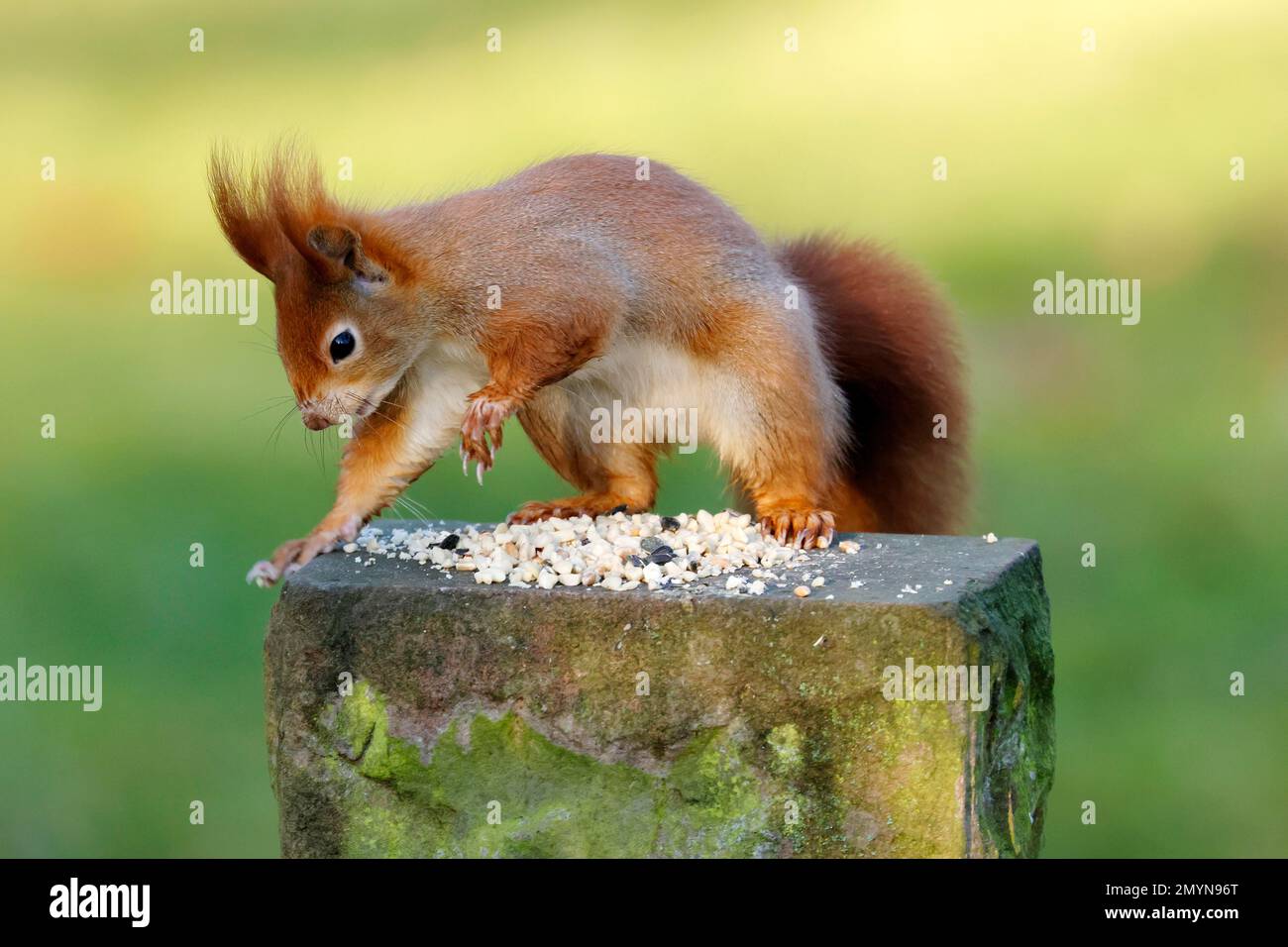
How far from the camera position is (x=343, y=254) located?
287 centimetres

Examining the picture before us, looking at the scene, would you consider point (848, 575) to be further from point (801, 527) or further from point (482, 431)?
point (482, 431)

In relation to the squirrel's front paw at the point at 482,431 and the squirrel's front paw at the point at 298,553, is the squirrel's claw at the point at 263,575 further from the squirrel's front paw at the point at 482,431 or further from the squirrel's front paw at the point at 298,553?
the squirrel's front paw at the point at 482,431

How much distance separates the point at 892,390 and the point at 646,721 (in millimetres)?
1358

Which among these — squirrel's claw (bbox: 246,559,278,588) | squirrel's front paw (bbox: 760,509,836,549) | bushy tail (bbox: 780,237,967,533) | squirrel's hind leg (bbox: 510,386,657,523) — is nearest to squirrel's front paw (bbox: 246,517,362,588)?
squirrel's claw (bbox: 246,559,278,588)

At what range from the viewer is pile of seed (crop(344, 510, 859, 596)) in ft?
8.75

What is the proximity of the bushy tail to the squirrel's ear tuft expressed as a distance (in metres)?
1.03

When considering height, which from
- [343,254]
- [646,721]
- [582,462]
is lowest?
[646,721]

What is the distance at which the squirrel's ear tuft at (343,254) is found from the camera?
2.83 m

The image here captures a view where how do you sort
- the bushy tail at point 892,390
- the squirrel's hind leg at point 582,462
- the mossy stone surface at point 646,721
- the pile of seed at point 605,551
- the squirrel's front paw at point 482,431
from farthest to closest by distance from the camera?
the bushy tail at point 892,390 < the squirrel's hind leg at point 582,462 < the squirrel's front paw at point 482,431 < the pile of seed at point 605,551 < the mossy stone surface at point 646,721

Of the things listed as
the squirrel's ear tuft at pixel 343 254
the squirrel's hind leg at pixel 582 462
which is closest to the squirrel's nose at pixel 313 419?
the squirrel's ear tuft at pixel 343 254

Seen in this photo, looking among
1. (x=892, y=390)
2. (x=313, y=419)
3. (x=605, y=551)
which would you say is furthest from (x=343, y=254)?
(x=892, y=390)

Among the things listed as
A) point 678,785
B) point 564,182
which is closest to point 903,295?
point 564,182

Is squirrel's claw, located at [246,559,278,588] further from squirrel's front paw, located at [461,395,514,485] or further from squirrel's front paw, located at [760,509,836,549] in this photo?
squirrel's front paw, located at [760,509,836,549]

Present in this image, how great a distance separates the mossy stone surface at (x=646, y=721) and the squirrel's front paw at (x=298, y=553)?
0.17 m
